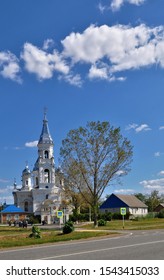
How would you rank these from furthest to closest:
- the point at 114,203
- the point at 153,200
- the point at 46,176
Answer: the point at 153,200 < the point at 46,176 < the point at 114,203

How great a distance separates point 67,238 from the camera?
26969mm

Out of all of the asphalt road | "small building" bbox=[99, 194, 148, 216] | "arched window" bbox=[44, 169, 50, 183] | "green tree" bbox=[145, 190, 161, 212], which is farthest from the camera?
"green tree" bbox=[145, 190, 161, 212]

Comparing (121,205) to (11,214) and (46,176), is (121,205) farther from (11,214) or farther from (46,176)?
(11,214)

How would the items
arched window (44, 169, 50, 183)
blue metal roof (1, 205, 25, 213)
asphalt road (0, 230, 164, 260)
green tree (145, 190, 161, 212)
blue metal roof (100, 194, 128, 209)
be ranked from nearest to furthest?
asphalt road (0, 230, 164, 260) → blue metal roof (100, 194, 128, 209) → blue metal roof (1, 205, 25, 213) → arched window (44, 169, 50, 183) → green tree (145, 190, 161, 212)

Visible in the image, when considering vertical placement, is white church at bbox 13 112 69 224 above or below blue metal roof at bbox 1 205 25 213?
above

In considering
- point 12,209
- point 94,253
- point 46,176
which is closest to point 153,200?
point 46,176

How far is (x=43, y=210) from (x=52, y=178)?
8775mm

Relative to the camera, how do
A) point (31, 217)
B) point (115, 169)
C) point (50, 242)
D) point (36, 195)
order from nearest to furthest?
1. point (50, 242)
2. point (115, 169)
3. point (31, 217)
4. point (36, 195)

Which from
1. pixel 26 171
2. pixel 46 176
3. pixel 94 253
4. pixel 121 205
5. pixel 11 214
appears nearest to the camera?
pixel 94 253

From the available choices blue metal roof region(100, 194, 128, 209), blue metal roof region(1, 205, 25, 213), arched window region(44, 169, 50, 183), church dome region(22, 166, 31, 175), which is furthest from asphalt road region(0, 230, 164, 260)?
church dome region(22, 166, 31, 175)

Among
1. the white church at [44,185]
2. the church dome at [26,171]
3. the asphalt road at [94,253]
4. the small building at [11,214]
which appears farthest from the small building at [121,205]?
the asphalt road at [94,253]

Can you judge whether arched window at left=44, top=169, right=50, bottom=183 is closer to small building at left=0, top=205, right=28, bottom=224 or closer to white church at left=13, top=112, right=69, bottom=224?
white church at left=13, top=112, right=69, bottom=224
